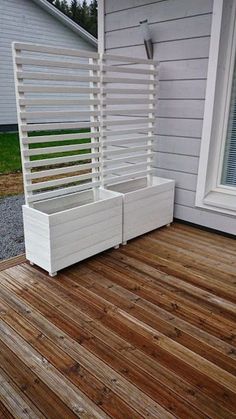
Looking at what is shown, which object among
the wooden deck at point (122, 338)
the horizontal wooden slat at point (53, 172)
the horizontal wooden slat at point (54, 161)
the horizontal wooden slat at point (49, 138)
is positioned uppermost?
the horizontal wooden slat at point (49, 138)

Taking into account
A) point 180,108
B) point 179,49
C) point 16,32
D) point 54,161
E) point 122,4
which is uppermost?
point 16,32

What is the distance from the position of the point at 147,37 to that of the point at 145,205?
1553 millimetres

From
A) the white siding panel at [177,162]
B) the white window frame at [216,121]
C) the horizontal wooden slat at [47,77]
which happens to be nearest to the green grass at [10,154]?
the white siding panel at [177,162]

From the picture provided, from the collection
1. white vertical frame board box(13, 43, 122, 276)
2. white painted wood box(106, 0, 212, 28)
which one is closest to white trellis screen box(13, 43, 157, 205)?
white vertical frame board box(13, 43, 122, 276)

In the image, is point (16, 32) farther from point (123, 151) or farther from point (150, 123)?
point (123, 151)

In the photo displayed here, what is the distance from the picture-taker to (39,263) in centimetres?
232

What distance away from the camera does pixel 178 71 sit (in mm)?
2924

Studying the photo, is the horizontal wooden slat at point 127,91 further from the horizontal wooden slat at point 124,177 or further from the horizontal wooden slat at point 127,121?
the horizontal wooden slat at point 124,177

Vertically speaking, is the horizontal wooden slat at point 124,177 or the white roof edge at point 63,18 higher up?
the white roof edge at point 63,18

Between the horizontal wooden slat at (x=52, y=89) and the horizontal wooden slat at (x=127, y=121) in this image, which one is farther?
the horizontal wooden slat at (x=127, y=121)

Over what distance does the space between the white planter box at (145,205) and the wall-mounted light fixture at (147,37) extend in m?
1.19

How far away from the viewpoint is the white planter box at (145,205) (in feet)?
8.98

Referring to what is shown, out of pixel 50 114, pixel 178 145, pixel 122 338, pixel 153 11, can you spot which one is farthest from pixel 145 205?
pixel 153 11

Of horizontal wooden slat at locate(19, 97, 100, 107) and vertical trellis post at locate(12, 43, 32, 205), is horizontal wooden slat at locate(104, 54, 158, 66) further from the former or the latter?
vertical trellis post at locate(12, 43, 32, 205)
